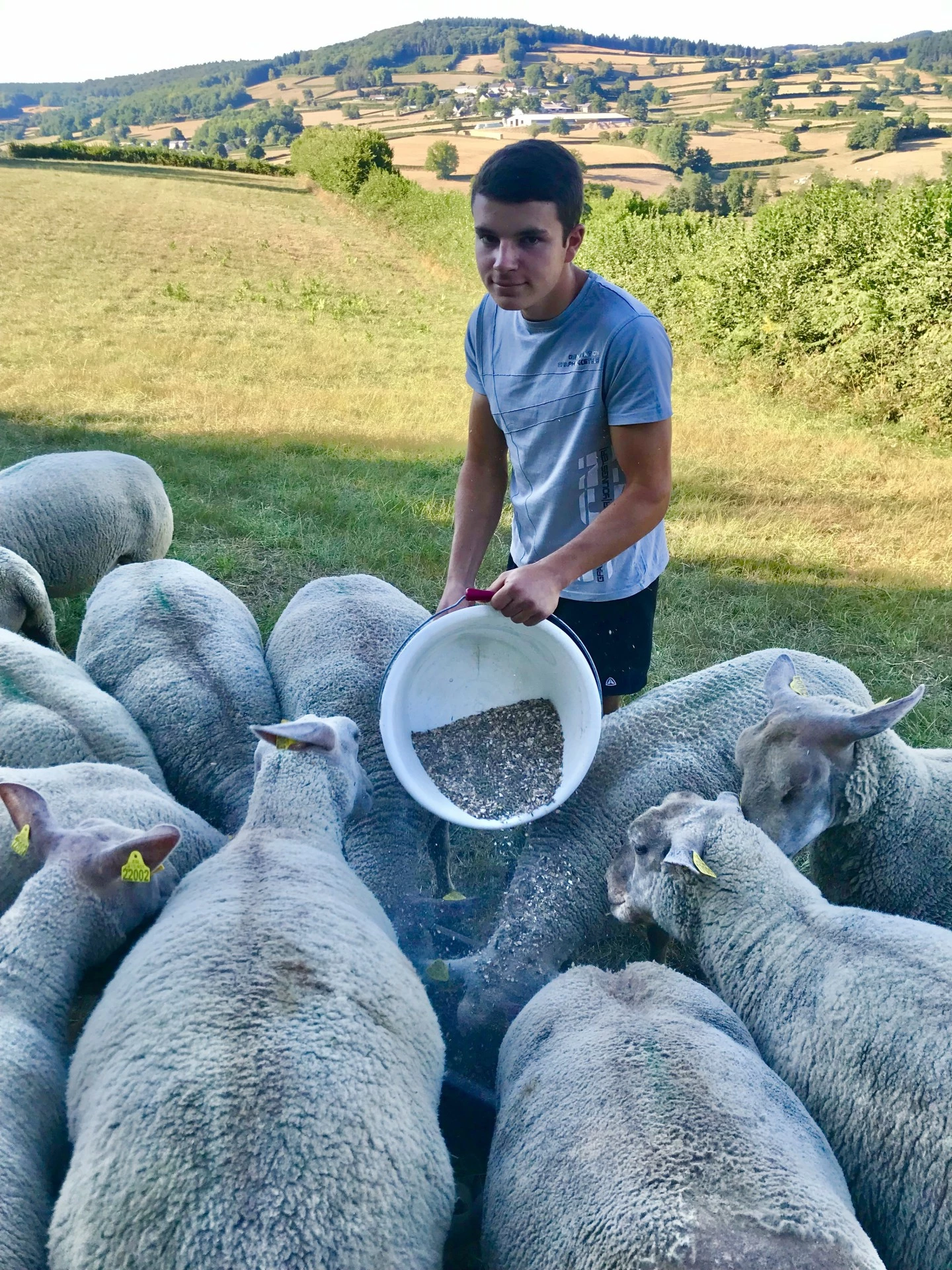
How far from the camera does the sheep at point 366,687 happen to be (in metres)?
3.21

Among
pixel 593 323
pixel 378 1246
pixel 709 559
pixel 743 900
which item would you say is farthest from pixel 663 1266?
pixel 709 559

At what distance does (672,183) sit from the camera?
Result: 72.5 feet

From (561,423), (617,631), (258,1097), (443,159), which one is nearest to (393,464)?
(617,631)

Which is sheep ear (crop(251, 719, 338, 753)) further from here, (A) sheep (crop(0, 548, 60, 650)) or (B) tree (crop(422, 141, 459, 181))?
(B) tree (crop(422, 141, 459, 181))

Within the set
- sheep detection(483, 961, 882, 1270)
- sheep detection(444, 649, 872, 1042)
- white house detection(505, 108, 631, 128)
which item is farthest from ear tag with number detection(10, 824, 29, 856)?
white house detection(505, 108, 631, 128)

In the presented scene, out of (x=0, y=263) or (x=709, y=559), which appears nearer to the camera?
(x=709, y=559)

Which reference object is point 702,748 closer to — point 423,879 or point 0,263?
point 423,879

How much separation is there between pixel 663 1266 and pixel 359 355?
14.2 metres

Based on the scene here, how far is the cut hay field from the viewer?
6145 mm

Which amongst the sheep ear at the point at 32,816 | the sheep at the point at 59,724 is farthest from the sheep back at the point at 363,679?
the sheep ear at the point at 32,816

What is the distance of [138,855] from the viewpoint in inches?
97.0

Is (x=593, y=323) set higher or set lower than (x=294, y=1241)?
higher

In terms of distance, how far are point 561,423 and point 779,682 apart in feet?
4.01

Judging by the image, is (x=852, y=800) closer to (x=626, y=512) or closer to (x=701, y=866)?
(x=701, y=866)
